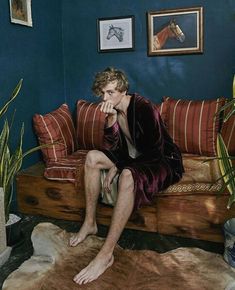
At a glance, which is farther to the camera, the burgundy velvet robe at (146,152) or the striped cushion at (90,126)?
the striped cushion at (90,126)

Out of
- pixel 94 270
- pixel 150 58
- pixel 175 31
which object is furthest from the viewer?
pixel 150 58

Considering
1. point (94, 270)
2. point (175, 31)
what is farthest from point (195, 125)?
point (94, 270)

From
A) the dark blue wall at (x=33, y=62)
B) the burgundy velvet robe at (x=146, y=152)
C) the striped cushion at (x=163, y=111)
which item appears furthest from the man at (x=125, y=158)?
the dark blue wall at (x=33, y=62)

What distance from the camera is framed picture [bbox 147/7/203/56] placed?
301cm

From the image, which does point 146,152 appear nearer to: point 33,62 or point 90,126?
point 90,126

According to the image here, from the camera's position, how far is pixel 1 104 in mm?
2688

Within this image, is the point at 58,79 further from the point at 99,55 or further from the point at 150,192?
the point at 150,192

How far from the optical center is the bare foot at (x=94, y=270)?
190 cm

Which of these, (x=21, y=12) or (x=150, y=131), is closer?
(x=150, y=131)

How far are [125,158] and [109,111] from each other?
1.25 ft

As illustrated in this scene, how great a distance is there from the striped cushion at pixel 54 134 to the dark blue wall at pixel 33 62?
0.15 m

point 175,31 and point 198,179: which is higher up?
point 175,31

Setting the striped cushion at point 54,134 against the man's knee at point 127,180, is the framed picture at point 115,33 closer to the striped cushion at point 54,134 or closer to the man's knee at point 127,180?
the striped cushion at point 54,134

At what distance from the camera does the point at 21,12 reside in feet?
9.30
